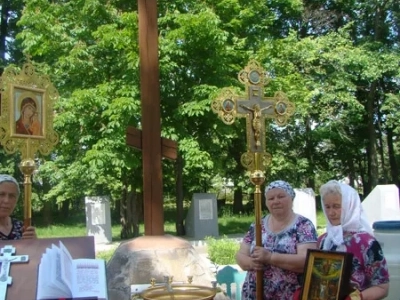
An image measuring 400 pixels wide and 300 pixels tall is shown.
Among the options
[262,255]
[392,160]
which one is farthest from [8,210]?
[392,160]

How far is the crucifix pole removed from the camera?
5.74m

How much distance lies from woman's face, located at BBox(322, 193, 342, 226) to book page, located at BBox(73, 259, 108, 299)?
1235 mm

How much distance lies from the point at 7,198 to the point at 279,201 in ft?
5.60

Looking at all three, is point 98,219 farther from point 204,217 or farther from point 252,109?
point 252,109

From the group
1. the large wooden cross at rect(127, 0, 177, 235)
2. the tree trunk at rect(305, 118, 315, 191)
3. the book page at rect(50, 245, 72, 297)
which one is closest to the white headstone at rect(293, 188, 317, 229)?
the tree trunk at rect(305, 118, 315, 191)

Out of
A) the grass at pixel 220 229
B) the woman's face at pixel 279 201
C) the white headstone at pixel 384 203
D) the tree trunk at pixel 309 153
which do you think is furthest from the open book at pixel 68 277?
the tree trunk at pixel 309 153

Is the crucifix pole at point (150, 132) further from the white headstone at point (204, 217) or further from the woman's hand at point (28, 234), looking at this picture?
the white headstone at point (204, 217)

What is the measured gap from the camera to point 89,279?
2533 mm

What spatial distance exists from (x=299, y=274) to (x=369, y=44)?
17558 mm

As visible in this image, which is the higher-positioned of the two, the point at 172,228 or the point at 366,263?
the point at 366,263

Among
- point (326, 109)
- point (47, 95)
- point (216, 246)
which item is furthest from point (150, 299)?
point (326, 109)

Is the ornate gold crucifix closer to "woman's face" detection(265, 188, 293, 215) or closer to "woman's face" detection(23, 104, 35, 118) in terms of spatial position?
"woman's face" detection(265, 188, 293, 215)

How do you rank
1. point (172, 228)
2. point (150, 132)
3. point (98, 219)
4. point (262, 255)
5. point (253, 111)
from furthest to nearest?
point (172, 228) < point (98, 219) < point (150, 132) < point (253, 111) < point (262, 255)

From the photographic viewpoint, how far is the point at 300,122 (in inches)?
778
